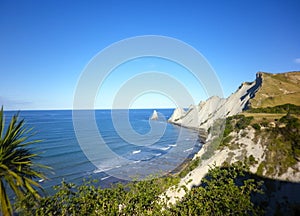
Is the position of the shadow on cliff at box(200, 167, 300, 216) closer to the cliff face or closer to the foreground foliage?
the foreground foliage

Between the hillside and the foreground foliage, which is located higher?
the hillside

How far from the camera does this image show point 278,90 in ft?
195

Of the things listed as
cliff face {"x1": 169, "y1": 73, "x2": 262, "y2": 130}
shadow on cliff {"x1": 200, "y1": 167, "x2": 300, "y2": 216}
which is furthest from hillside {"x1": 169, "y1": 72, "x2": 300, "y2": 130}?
shadow on cliff {"x1": 200, "y1": 167, "x2": 300, "y2": 216}

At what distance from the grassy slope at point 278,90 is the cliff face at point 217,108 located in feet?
8.35

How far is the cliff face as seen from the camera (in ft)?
218

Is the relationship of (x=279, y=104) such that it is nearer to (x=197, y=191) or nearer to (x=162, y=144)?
(x=162, y=144)

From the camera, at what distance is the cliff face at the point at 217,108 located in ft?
218

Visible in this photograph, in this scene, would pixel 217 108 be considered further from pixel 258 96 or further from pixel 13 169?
pixel 13 169

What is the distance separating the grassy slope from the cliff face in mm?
2546

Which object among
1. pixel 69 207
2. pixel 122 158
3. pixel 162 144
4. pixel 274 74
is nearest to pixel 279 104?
pixel 274 74

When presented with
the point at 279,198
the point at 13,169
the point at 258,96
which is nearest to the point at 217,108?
the point at 258,96

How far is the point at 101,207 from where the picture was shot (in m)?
7.68

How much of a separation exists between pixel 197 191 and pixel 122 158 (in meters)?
35.2

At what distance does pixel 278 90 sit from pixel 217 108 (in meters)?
27.6
